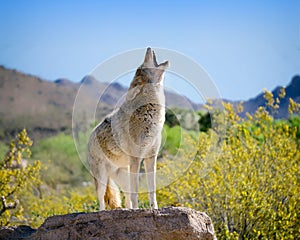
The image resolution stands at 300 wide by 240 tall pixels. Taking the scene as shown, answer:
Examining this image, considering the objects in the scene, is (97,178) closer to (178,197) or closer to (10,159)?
(178,197)

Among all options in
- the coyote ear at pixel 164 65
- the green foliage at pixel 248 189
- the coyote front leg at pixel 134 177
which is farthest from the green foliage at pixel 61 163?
the coyote ear at pixel 164 65

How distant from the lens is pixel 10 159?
1198 cm

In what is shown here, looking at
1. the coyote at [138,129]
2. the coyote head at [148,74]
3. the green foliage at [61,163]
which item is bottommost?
the coyote at [138,129]

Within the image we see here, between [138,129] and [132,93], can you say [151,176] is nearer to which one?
[138,129]

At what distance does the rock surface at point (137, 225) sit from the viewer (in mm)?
5289

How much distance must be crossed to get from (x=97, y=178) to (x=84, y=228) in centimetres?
101

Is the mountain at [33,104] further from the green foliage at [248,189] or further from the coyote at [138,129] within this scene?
the coyote at [138,129]

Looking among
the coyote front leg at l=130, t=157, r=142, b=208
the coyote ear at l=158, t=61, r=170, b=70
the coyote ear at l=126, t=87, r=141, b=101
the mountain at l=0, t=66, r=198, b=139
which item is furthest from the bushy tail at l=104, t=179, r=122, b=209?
the mountain at l=0, t=66, r=198, b=139

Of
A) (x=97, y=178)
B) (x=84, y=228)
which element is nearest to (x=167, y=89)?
(x=97, y=178)

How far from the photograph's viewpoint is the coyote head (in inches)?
225

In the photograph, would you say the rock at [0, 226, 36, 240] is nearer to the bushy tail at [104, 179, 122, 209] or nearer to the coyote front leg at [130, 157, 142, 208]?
the bushy tail at [104, 179, 122, 209]

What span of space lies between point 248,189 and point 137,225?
461 cm

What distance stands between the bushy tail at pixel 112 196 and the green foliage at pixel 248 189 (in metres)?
2.93

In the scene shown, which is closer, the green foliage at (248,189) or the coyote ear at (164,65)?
the coyote ear at (164,65)
